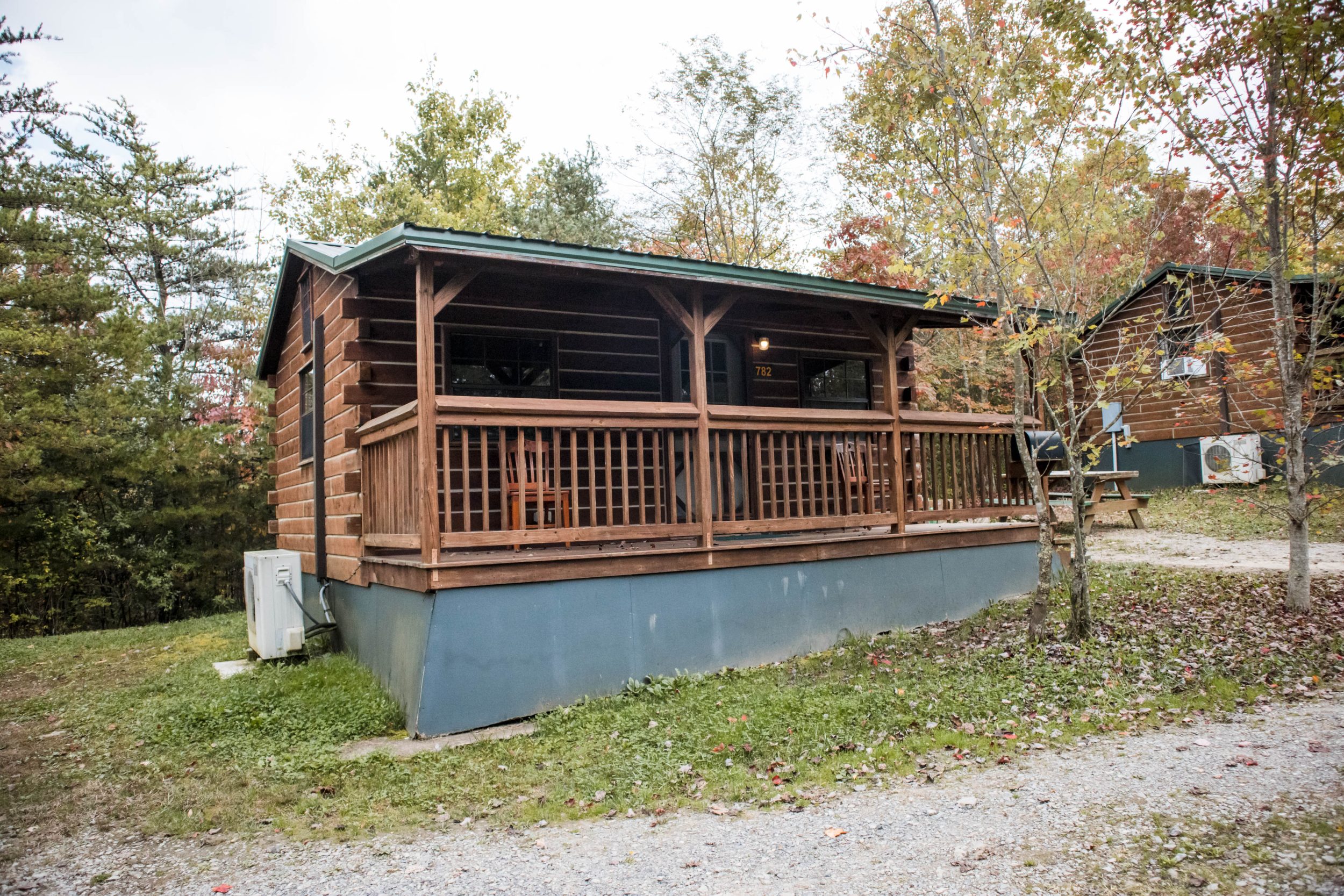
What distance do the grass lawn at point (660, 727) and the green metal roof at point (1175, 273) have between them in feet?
9.63

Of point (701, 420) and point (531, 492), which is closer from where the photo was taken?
point (531, 492)

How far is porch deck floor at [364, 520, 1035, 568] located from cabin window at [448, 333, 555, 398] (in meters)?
1.84

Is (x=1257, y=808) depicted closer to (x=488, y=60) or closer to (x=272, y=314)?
(x=272, y=314)

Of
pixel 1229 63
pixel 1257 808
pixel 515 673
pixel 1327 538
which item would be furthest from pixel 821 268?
pixel 1257 808

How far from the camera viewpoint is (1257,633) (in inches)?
292

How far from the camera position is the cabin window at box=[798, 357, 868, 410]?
36.7 ft

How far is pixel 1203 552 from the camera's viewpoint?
1198cm

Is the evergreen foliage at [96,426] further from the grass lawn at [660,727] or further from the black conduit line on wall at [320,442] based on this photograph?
the grass lawn at [660,727]

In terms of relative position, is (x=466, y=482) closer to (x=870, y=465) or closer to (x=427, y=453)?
(x=427, y=453)

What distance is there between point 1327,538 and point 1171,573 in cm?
475

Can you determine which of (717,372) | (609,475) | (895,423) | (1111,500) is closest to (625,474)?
(609,475)

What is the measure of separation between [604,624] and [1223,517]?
13.3 m

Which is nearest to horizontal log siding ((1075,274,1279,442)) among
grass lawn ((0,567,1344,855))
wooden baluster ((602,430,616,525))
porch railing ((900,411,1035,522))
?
porch railing ((900,411,1035,522))

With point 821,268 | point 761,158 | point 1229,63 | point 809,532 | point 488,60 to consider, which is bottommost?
point 809,532
